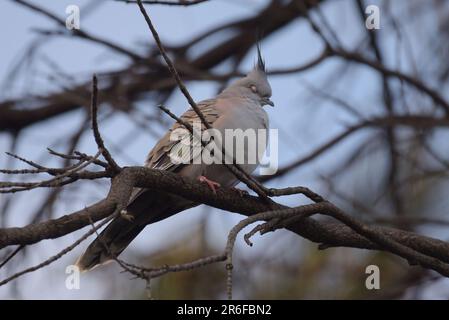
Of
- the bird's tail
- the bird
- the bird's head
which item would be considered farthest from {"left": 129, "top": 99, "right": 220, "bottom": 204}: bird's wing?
the bird's head

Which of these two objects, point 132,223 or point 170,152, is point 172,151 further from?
point 132,223

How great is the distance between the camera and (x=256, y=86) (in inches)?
198

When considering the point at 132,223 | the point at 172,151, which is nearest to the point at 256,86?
the point at 172,151

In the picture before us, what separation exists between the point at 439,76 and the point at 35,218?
276 cm

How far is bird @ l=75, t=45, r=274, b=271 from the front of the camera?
392 centimetres

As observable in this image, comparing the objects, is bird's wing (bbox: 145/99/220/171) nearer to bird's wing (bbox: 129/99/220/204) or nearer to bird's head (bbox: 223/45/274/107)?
bird's wing (bbox: 129/99/220/204)

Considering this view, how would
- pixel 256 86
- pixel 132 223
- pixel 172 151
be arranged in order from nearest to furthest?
pixel 132 223 → pixel 172 151 → pixel 256 86

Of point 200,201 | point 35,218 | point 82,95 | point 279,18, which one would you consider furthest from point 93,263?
point 279,18

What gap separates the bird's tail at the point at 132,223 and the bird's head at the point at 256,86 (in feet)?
3.32

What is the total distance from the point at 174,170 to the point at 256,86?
1.01 metres

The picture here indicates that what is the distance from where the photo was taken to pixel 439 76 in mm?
5539

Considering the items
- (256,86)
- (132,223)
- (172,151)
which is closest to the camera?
(132,223)

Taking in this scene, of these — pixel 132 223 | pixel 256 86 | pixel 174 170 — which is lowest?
pixel 132 223
